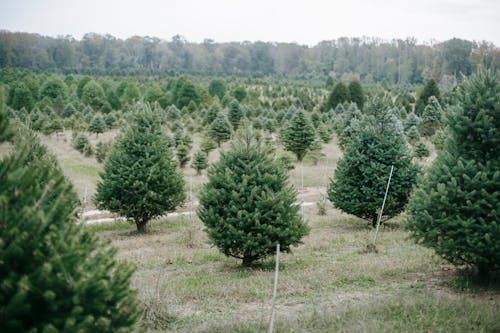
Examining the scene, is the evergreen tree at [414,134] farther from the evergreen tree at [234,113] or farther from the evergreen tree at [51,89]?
the evergreen tree at [51,89]

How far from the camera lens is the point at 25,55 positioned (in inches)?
3713

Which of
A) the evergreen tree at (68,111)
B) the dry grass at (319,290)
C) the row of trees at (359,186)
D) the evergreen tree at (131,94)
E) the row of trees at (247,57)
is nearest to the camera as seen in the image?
the dry grass at (319,290)

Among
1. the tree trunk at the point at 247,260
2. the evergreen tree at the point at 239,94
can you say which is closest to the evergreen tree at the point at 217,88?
the evergreen tree at the point at 239,94

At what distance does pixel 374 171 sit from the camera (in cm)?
1565

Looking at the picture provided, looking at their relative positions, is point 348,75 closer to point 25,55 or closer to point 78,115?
point 78,115

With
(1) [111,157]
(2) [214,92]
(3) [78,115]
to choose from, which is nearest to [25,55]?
(2) [214,92]

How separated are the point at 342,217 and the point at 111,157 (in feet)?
31.9

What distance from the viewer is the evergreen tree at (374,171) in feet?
51.2

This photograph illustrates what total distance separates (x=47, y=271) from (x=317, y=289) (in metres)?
7.06

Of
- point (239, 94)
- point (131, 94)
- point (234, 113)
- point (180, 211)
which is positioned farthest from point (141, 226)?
point (239, 94)

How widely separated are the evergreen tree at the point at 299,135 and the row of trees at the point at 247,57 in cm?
5087

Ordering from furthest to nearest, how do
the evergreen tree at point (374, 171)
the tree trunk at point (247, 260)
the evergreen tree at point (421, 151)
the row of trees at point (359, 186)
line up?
1. the evergreen tree at point (421, 151)
2. the evergreen tree at point (374, 171)
3. the tree trunk at point (247, 260)
4. the row of trees at point (359, 186)

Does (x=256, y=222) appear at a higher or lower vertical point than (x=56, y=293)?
lower

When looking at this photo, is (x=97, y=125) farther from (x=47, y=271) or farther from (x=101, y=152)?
(x=47, y=271)
